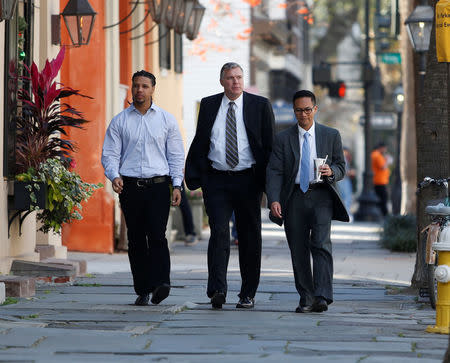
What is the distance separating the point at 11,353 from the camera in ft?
26.2

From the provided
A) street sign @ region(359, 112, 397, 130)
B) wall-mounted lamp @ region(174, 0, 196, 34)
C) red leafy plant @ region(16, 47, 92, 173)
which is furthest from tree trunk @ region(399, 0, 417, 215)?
street sign @ region(359, 112, 397, 130)

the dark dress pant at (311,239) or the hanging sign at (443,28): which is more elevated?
the hanging sign at (443,28)

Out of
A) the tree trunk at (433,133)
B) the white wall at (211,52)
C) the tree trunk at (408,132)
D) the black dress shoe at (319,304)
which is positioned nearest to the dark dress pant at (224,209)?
the black dress shoe at (319,304)

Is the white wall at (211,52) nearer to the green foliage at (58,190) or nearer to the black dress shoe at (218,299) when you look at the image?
the green foliage at (58,190)

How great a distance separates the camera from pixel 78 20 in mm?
15242

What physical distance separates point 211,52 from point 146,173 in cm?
2410

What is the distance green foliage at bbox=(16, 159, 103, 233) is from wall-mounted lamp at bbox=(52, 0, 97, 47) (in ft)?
8.63

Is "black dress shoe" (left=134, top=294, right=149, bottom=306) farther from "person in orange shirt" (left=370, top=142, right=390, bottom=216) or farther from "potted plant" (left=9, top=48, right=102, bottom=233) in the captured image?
"person in orange shirt" (left=370, top=142, right=390, bottom=216)

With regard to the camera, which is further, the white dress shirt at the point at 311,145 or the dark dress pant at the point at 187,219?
the dark dress pant at the point at 187,219

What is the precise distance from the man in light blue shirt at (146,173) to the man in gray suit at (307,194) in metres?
0.86

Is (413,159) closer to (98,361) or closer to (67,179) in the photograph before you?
(67,179)

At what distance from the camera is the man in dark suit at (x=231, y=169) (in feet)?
35.2

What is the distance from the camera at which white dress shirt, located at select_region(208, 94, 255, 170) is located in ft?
35.2

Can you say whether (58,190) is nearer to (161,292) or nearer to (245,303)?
(161,292)
